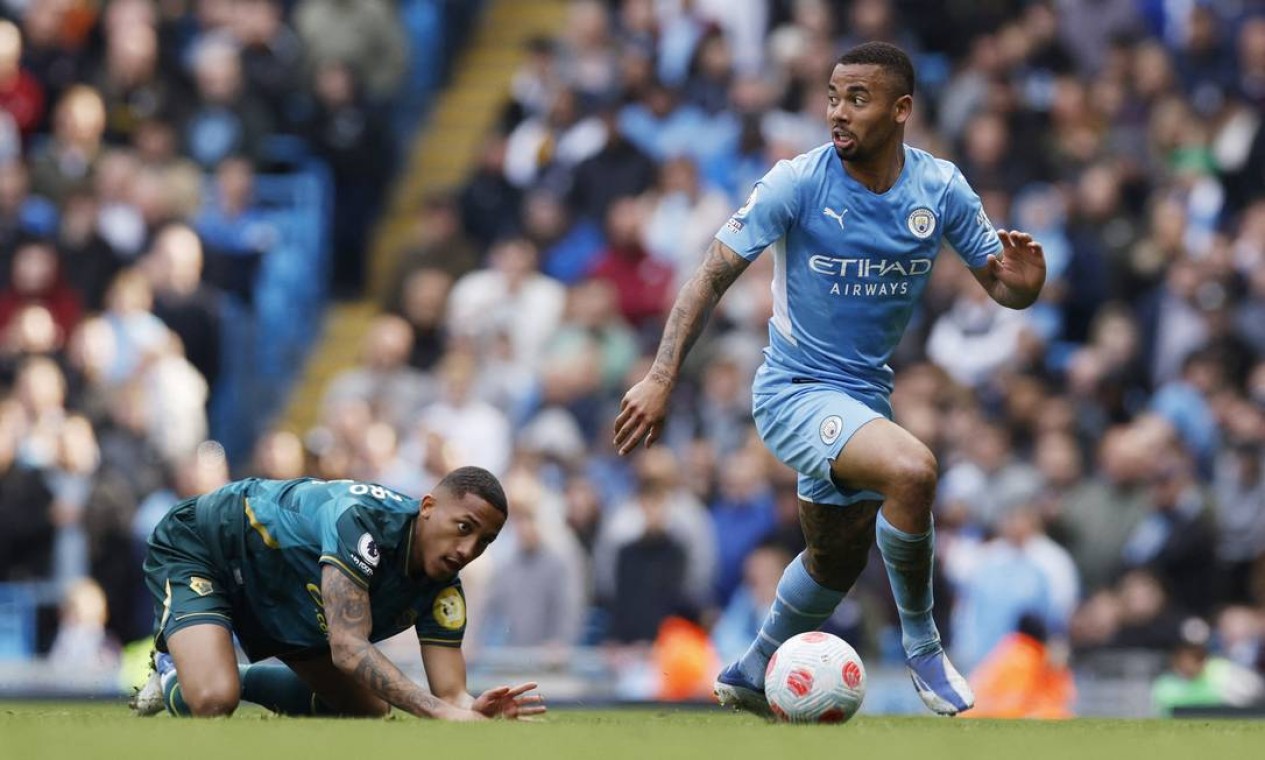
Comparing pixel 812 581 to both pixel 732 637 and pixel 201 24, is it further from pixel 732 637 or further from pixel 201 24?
pixel 201 24

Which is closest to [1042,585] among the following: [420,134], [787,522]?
[787,522]

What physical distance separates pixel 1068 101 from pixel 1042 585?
4.34 meters

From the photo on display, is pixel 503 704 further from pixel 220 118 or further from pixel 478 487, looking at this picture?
pixel 220 118

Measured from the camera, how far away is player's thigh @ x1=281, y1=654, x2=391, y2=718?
10.1m

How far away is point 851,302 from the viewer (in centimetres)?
983

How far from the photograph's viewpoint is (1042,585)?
1488 cm

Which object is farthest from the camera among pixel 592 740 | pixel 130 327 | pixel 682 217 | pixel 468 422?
pixel 682 217

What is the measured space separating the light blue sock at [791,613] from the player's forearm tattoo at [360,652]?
171 centimetres

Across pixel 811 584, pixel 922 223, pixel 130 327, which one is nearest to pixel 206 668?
pixel 811 584

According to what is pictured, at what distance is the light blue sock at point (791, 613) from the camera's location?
10086 mm

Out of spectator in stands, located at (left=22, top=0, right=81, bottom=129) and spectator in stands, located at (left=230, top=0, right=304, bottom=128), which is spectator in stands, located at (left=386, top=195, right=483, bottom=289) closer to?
spectator in stands, located at (left=230, top=0, right=304, bottom=128)

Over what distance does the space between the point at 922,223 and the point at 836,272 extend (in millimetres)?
408

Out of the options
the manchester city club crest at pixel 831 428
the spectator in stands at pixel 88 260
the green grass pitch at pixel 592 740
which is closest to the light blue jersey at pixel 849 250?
the manchester city club crest at pixel 831 428

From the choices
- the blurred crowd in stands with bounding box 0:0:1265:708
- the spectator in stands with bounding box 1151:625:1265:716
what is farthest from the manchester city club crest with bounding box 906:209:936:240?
the blurred crowd in stands with bounding box 0:0:1265:708
